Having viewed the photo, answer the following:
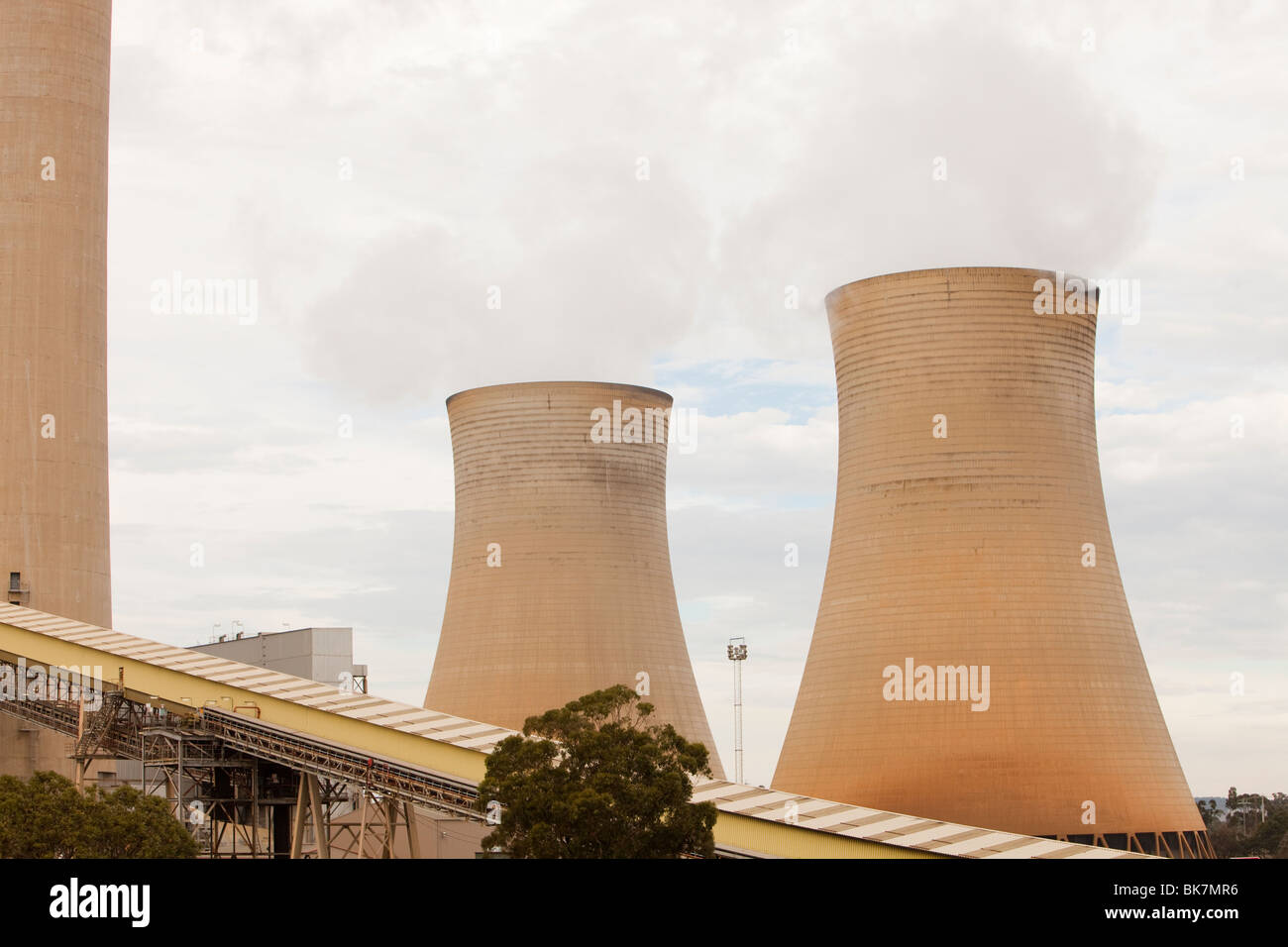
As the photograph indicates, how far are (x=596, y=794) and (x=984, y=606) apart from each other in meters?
15.2

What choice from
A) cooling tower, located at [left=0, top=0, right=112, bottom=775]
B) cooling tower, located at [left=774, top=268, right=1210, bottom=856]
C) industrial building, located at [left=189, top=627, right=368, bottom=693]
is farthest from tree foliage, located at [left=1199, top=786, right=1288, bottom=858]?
cooling tower, located at [left=0, top=0, right=112, bottom=775]

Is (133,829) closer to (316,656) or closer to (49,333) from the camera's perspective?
(49,333)

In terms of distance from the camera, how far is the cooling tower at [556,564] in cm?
4128

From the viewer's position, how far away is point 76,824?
73.5 feet

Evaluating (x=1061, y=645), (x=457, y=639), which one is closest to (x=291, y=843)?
(x=457, y=639)

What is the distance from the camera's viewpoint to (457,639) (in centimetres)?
4203

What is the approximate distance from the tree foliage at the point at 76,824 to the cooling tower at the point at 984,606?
51.2ft

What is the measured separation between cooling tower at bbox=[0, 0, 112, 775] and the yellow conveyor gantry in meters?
4.95

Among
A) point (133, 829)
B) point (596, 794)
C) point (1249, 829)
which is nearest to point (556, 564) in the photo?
point (133, 829)

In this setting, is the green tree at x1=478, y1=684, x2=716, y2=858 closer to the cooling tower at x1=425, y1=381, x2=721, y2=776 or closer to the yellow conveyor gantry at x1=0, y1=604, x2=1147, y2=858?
the yellow conveyor gantry at x1=0, y1=604, x2=1147, y2=858

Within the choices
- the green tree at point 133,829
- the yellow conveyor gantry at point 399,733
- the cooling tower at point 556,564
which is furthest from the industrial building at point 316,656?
the green tree at point 133,829

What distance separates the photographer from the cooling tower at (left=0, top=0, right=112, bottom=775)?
38.7m
